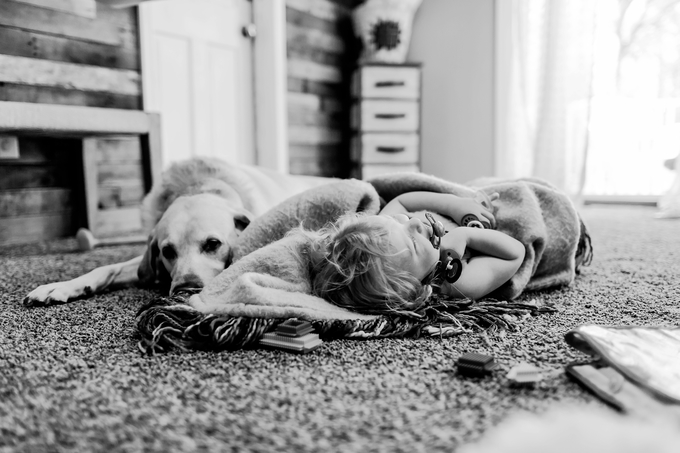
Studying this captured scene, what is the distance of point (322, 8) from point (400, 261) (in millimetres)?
3623

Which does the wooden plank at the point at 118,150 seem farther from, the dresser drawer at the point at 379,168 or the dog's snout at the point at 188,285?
the dog's snout at the point at 188,285

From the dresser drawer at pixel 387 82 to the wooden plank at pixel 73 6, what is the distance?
75.7 inches

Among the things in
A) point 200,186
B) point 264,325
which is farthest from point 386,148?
point 264,325

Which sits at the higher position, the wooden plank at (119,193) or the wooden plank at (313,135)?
the wooden plank at (313,135)

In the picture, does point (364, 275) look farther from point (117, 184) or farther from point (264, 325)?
point (117, 184)

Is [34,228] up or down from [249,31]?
down

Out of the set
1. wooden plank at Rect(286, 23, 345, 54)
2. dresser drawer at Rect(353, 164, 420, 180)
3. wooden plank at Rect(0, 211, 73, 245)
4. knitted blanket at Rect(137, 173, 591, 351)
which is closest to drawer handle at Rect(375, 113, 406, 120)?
dresser drawer at Rect(353, 164, 420, 180)

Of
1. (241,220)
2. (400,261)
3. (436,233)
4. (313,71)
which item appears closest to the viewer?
(400,261)

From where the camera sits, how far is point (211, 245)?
1.40m

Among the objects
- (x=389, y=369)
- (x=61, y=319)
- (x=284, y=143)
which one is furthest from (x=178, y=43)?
(x=389, y=369)

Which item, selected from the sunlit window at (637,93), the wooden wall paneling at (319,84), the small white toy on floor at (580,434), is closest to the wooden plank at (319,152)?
the wooden wall paneling at (319,84)

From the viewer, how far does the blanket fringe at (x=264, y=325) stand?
3.13 ft

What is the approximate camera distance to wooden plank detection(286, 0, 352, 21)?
3994mm

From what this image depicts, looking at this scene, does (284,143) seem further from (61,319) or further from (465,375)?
(465,375)
